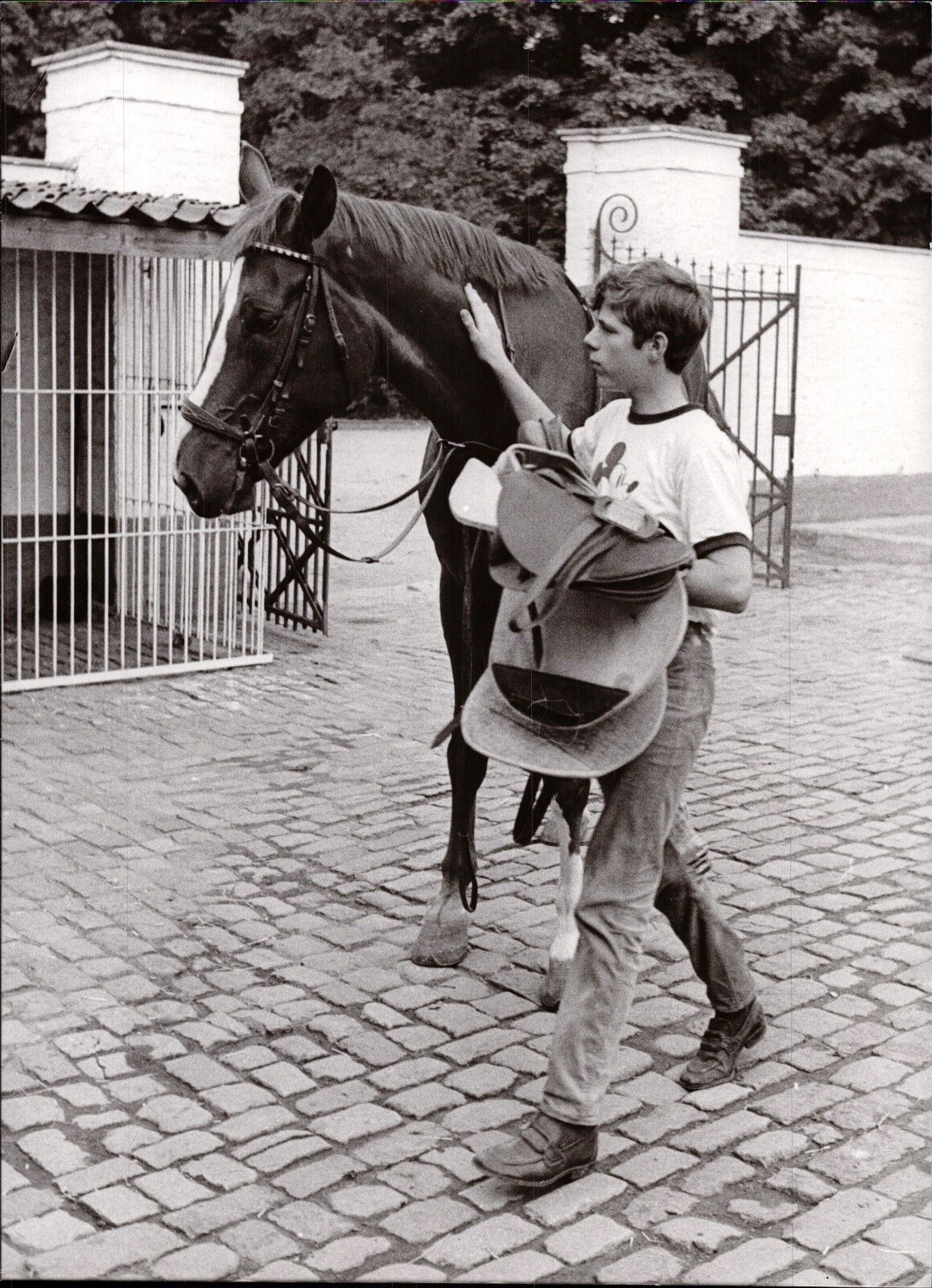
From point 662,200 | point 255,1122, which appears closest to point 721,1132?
point 255,1122

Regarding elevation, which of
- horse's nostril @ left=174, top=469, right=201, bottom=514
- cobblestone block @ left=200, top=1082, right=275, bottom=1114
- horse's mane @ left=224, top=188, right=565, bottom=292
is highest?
horse's mane @ left=224, top=188, right=565, bottom=292

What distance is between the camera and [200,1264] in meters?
2.49

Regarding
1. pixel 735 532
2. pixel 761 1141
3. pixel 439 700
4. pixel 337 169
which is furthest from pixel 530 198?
pixel 761 1141

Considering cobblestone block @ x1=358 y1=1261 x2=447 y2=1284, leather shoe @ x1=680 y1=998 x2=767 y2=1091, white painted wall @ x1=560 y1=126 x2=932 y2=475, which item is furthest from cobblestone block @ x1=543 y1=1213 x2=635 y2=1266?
white painted wall @ x1=560 y1=126 x2=932 y2=475

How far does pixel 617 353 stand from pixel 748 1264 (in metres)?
1.60

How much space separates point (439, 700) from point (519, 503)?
12.5ft

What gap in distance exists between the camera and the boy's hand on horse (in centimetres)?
331

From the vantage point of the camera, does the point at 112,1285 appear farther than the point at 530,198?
No

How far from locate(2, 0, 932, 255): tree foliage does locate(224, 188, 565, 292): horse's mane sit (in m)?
0.09

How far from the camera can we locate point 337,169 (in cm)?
305

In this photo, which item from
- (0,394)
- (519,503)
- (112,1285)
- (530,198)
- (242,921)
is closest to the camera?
(0,394)

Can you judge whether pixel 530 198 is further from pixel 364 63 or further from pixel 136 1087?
pixel 136 1087

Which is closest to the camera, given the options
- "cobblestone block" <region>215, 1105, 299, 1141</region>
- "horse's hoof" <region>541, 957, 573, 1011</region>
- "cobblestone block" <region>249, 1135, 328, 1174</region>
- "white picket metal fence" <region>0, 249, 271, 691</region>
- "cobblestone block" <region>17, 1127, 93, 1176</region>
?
"cobblestone block" <region>17, 1127, 93, 1176</region>

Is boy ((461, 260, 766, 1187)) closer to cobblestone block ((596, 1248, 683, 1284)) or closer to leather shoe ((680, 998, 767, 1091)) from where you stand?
cobblestone block ((596, 1248, 683, 1284))
